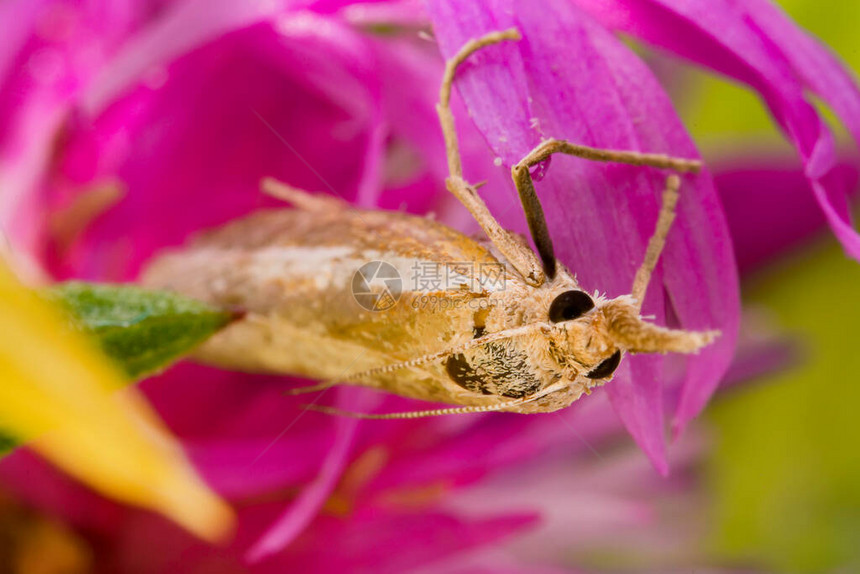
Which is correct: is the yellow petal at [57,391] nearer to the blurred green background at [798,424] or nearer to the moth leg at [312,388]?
the moth leg at [312,388]

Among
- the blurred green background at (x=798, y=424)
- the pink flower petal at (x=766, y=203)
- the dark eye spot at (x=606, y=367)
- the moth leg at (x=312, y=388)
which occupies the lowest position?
the blurred green background at (x=798, y=424)

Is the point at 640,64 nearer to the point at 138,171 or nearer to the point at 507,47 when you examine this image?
the point at 507,47

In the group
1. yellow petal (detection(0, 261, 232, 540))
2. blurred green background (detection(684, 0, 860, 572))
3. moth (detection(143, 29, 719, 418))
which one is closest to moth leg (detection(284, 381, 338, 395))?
moth (detection(143, 29, 719, 418))

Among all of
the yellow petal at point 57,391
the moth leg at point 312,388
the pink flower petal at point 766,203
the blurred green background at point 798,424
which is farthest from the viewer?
the blurred green background at point 798,424

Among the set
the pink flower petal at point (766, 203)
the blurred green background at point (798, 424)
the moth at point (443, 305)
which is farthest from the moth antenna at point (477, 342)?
the blurred green background at point (798, 424)

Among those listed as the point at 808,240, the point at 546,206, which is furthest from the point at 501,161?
the point at 808,240

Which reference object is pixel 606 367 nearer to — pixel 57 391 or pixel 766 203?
pixel 57 391

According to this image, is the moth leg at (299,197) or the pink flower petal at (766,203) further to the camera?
the pink flower petal at (766,203)
